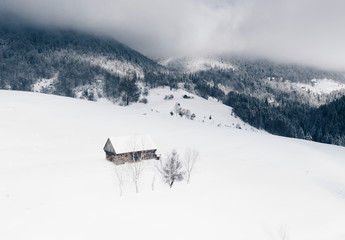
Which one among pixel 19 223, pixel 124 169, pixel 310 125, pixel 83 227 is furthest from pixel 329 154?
pixel 310 125

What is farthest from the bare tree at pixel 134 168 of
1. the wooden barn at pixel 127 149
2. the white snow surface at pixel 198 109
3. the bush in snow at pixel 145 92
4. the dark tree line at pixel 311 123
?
the bush in snow at pixel 145 92

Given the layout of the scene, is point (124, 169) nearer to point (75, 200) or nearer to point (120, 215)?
point (75, 200)

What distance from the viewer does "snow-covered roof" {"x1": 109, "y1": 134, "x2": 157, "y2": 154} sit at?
3486 cm

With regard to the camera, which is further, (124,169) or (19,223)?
(124,169)

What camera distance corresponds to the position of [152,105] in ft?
499

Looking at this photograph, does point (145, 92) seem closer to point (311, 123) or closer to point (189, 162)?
point (311, 123)

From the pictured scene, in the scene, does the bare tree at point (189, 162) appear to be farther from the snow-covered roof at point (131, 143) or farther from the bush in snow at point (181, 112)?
the bush in snow at point (181, 112)

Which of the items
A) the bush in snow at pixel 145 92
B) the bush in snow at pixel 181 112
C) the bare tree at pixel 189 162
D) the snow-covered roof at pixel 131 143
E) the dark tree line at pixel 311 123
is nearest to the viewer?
the bare tree at pixel 189 162

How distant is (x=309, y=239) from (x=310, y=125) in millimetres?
185126

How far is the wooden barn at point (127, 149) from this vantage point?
34.7 metres

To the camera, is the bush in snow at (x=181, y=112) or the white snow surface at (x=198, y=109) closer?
the bush in snow at (x=181, y=112)

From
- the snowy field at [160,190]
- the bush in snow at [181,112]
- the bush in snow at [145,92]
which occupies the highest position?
the bush in snow at [145,92]

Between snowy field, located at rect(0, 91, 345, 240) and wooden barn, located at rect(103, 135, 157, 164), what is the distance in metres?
1.97

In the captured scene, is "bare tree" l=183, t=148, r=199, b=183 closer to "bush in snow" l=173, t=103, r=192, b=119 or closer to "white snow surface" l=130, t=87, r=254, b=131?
"white snow surface" l=130, t=87, r=254, b=131
